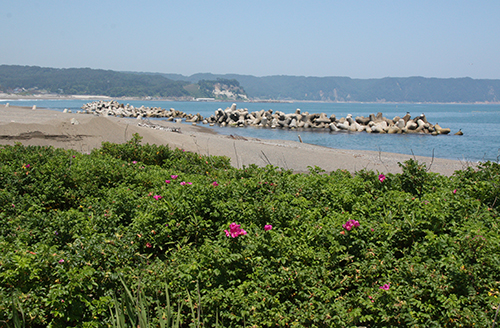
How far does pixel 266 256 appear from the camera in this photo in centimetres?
362

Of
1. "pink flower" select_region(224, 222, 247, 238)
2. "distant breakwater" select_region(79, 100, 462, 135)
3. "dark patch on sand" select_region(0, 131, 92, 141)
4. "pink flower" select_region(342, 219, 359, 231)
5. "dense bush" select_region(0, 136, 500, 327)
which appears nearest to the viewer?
"dense bush" select_region(0, 136, 500, 327)

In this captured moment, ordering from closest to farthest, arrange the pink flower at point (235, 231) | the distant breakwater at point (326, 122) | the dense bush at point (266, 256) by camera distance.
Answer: the dense bush at point (266, 256)
the pink flower at point (235, 231)
the distant breakwater at point (326, 122)

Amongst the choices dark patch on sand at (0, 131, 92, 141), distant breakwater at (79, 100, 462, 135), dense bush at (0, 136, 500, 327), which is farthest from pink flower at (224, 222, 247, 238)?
distant breakwater at (79, 100, 462, 135)

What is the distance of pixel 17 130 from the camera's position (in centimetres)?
1494

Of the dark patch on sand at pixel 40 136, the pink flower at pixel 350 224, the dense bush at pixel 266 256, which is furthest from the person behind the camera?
the dark patch on sand at pixel 40 136

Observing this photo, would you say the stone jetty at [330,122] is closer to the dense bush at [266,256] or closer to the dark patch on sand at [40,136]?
the dark patch on sand at [40,136]

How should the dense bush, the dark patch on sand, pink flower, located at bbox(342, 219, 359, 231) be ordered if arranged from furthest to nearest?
the dark patch on sand < pink flower, located at bbox(342, 219, 359, 231) < the dense bush

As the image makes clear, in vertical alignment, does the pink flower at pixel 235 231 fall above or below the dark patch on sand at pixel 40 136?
above

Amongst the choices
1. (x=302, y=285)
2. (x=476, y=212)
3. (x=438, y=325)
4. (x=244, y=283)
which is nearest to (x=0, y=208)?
(x=244, y=283)

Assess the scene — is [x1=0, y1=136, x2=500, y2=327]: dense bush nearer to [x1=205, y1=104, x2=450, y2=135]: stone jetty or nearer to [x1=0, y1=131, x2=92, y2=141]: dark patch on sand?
[x1=0, y1=131, x2=92, y2=141]: dark patch on sand

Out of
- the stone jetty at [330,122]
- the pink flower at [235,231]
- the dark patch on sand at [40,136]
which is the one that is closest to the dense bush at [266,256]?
the pink flower at [235,231]

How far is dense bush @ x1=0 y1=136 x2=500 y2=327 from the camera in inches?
116

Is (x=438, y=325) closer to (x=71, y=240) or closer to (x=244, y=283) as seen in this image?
(x=244, y=283)

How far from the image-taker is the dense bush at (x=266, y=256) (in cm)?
295
